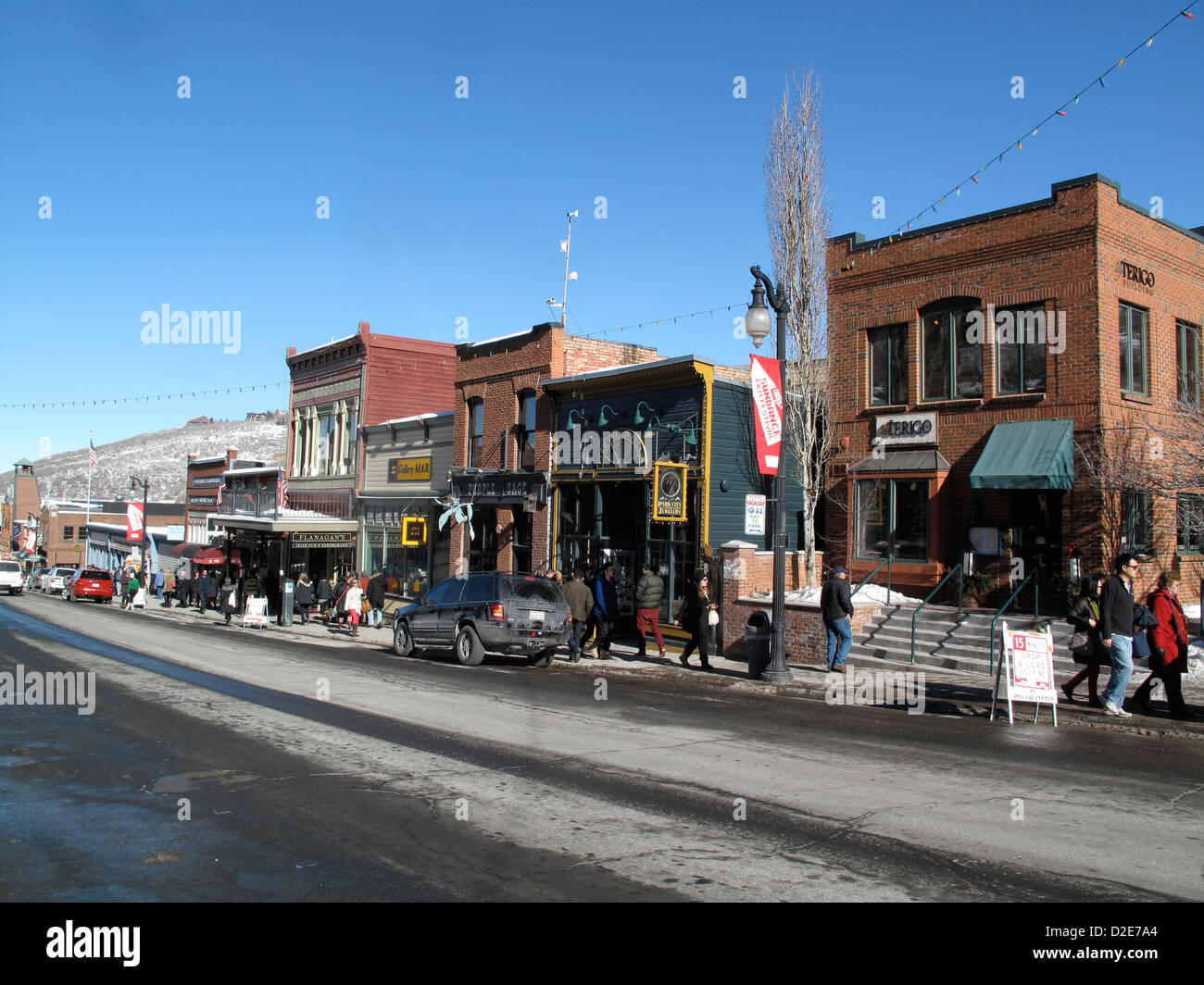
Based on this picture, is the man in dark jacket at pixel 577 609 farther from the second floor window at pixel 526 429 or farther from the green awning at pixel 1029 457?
the green awning at pixel 1029 457

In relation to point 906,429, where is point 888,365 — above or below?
above

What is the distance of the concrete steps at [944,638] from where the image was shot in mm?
15344

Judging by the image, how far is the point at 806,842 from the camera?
5984mm

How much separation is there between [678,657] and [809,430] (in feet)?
21.3

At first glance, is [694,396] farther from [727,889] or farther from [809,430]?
[727,889]

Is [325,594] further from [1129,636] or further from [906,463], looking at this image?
[1129,636]

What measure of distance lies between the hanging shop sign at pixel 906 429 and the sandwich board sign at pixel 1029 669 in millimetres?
8215

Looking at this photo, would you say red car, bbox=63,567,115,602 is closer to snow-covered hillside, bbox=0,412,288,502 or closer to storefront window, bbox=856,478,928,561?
storefront window, bbox=856,478,928,561

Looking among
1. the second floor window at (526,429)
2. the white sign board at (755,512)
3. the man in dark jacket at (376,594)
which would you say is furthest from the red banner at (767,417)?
the man in dark jacket at (376,594)

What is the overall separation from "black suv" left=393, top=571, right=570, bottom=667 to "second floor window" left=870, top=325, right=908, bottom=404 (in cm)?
850

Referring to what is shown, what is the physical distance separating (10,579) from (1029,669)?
60.9m

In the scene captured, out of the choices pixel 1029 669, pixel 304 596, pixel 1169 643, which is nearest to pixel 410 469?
pixel 304 596

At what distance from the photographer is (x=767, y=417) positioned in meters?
15.6

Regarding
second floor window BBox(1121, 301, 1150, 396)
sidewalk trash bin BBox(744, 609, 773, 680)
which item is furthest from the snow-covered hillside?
second floor window BBox(1121, 301, 1150, 396)
